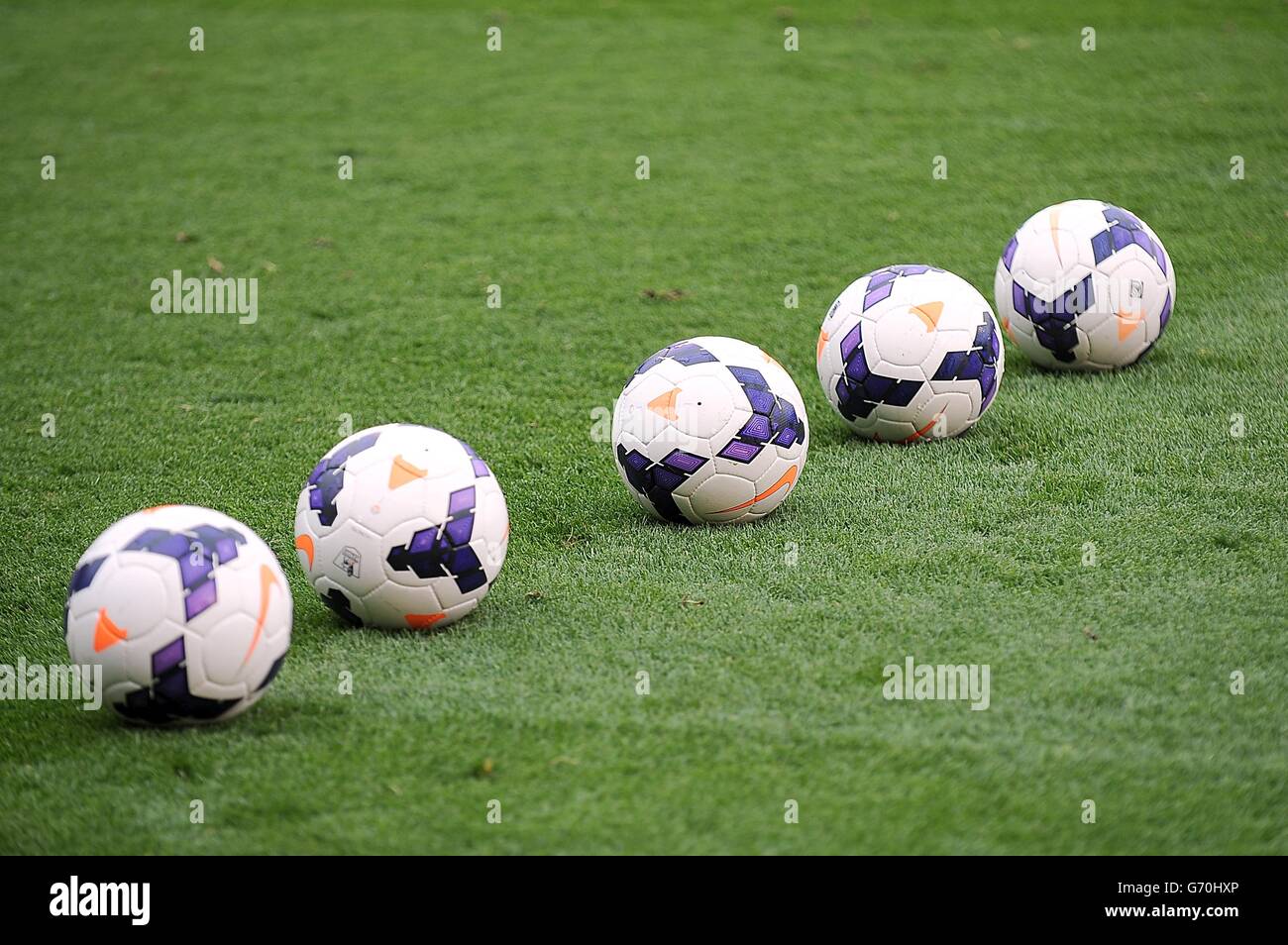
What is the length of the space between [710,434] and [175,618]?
250cm

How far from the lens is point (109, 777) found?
4340 mm

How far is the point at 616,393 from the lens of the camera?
8.15m

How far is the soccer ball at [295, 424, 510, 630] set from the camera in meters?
5.06

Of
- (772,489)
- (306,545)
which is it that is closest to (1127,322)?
(772,489)

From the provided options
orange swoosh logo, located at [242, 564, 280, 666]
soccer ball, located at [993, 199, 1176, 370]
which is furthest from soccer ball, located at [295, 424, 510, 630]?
soccer ball, located at [993, 199, 1176, 370]

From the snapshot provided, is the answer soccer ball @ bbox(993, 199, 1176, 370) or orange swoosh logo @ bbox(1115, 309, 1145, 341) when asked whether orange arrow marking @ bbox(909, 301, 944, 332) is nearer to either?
soccer ball @ bbox(993, 199, 1176, 370)

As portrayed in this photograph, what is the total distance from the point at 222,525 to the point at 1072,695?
2987mm

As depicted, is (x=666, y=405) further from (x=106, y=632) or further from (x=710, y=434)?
(x=106, y=632)

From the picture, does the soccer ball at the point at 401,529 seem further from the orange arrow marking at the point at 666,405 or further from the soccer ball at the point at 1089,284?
the soccer ball at the point at 1089,284

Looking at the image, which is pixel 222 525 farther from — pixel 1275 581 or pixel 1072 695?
pixel 1275 581

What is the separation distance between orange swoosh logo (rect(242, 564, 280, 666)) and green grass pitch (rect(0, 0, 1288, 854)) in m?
0.33

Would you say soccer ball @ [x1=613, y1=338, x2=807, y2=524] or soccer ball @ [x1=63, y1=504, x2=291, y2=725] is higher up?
soccer ball @ [x1=613, y1=338, x2=807, y2=524]

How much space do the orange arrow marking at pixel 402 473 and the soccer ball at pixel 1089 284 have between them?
4131mm

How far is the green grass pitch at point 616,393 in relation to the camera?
164 inches
